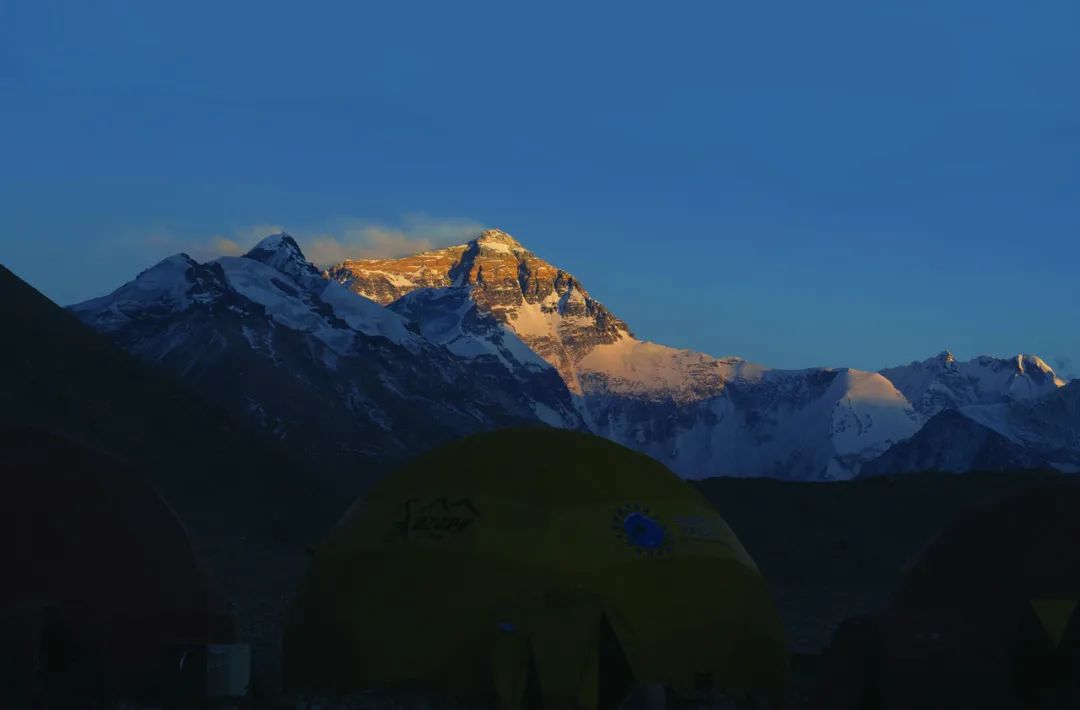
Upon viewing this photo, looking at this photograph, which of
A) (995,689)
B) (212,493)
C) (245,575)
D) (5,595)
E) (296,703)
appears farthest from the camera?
(212,493)

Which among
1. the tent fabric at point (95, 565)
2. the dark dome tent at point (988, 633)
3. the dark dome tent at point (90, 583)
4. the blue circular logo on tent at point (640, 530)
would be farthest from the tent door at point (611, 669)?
the tent fabric at point (95, 565)

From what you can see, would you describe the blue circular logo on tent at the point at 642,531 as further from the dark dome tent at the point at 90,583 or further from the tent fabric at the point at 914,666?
the dark dome tent at the point at 90,583

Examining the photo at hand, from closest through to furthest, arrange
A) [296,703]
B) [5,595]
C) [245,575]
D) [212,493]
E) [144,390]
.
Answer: [5,595] → [296,703] → [245,575] → [212,493] → [144,390]

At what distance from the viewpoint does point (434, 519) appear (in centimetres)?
2334

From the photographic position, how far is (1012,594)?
20.6 m

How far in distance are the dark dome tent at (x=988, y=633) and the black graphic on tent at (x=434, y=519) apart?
631cm

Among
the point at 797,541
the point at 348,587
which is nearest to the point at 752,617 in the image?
the point at 348,587

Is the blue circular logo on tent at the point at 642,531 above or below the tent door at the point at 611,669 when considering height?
above

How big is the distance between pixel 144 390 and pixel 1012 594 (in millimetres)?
89981

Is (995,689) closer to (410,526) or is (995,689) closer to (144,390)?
(410,526)

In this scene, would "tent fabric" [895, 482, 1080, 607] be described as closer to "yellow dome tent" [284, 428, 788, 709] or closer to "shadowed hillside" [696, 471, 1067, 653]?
"yellow dome tent" [284, 428, 788, 709]

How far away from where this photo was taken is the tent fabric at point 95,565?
67.8 ft

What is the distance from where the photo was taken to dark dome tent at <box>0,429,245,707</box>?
2002 cm

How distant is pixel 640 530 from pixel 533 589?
2441 mm
